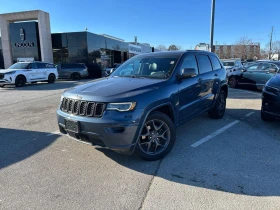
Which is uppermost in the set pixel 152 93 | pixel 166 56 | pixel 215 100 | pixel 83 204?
pixel 166 56

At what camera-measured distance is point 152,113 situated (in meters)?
3.63

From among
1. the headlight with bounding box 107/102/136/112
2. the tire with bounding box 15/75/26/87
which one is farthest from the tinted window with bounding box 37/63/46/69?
the headlight with bounding box 107/102/136/112

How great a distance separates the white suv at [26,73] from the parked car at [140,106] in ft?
42.4

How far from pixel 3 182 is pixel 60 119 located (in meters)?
1.18

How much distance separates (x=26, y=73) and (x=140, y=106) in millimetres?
15376

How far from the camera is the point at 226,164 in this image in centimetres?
361

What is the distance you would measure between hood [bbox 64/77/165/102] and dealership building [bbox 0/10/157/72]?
2464cm

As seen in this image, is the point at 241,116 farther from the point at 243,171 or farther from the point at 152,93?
the point at 152,93

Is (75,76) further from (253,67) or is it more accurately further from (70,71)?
(253,67)

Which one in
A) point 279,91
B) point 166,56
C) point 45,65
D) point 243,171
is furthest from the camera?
point 45,65

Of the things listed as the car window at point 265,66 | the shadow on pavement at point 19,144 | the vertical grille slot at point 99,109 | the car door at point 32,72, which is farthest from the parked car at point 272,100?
the car door at point 32,72

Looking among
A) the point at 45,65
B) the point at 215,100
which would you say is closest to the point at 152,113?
the point at 215,100

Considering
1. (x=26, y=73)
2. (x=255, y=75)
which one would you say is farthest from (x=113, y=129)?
(x=26, y=73)

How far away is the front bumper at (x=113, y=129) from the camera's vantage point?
3.20 meters
